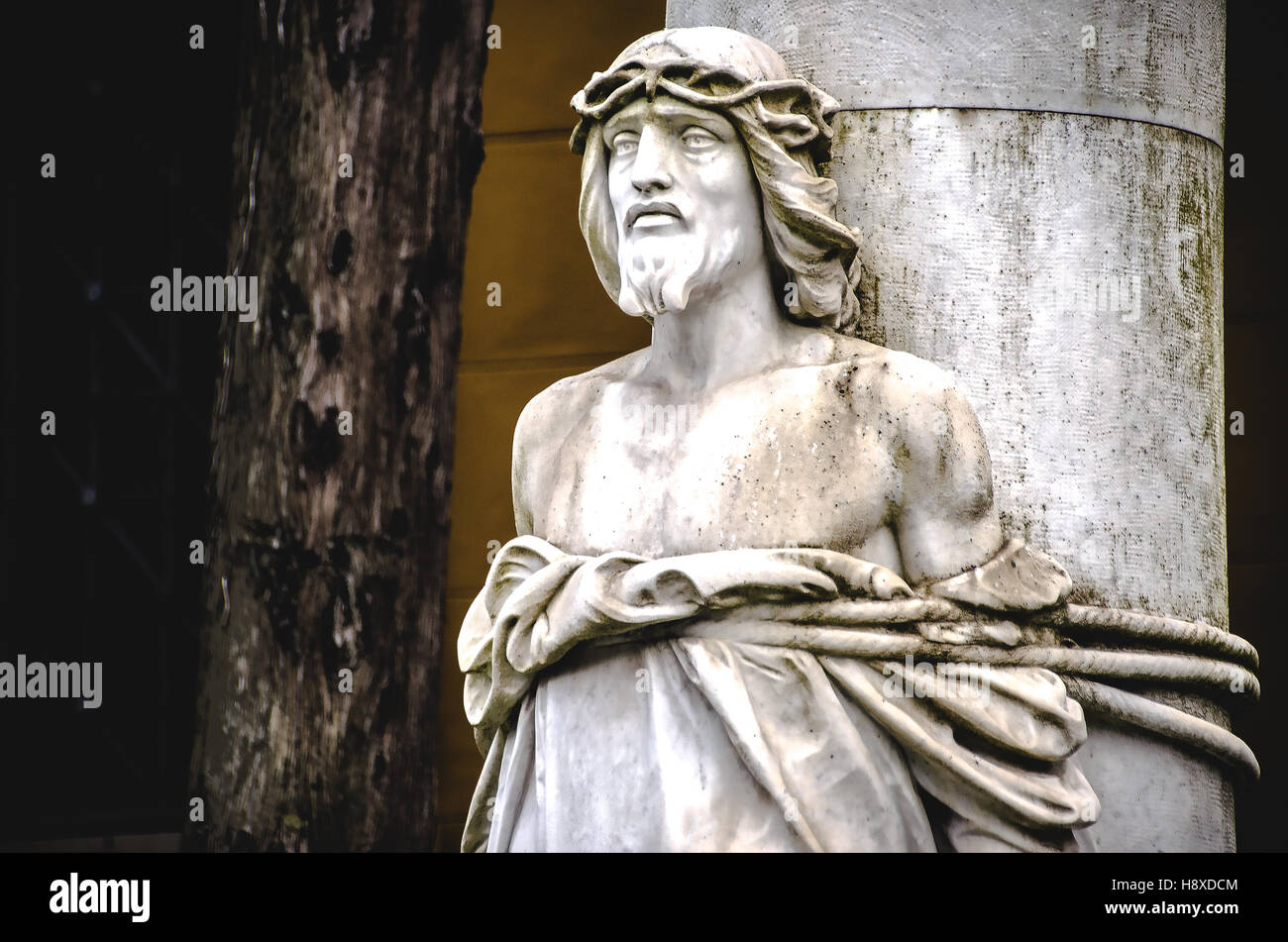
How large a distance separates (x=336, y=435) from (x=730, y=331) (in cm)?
220

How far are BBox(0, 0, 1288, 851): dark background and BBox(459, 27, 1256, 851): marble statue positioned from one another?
3.63 metres

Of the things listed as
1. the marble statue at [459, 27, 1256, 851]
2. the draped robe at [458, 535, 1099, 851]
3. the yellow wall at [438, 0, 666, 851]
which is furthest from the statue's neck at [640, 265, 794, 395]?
the yellow wall at [438, 0, 666, 851]

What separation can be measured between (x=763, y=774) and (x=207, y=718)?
2.76 meters

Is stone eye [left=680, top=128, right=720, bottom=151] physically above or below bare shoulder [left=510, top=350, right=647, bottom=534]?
above

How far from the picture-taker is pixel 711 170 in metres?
3.75

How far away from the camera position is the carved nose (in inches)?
147

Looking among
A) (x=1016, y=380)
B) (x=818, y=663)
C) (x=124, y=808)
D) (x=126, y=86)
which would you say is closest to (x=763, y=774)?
(x=818, y=663)

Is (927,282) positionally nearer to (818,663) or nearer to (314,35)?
(818,663)

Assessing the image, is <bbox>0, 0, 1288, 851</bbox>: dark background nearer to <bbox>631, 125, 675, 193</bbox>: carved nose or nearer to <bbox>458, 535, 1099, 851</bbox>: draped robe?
<bbox>631, 125, 675, 193</bbox>: carved nose

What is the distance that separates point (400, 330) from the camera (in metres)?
5.90

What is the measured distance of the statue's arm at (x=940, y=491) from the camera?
363cm

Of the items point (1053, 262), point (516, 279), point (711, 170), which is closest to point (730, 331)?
point (711, 170)

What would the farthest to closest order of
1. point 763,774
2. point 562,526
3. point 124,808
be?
point 124,808 < point 562,526 < point 763,774

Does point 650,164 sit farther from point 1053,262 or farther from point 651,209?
point 1053,262
